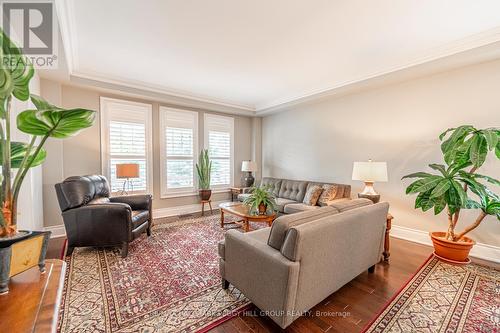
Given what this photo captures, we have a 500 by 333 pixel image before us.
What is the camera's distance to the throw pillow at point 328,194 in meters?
3.92

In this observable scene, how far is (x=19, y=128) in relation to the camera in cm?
88

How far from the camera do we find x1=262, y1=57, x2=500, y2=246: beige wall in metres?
2.86

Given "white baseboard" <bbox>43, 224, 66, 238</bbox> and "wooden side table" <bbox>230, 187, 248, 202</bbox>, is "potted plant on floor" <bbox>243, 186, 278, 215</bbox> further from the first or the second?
"white baseboard" <bbox>43, 224, 66, 238</bbox>

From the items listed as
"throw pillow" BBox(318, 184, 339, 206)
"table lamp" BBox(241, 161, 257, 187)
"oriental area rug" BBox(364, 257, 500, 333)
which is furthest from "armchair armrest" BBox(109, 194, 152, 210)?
"oriental area rug" BBox(364, 257, 500, 333)

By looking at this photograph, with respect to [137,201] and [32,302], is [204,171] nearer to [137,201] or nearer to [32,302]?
[137,201]

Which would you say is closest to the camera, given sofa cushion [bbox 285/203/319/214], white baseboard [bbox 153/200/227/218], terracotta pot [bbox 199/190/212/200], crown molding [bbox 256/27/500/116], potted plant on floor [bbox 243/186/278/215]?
crown molding [bbox 256/27/500/116]

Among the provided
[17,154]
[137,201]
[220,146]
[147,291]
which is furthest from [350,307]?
[220,146]


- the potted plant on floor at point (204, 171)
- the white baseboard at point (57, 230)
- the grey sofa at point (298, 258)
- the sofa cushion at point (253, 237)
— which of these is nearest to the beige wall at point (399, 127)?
the grey sofa at point (298, 258)

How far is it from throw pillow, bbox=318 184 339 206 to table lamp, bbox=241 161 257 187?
1915 mm

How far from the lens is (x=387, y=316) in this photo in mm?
1777

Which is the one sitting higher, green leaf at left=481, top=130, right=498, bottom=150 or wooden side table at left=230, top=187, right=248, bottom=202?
green leaf at left=481, top=130, right=498, bottom=150

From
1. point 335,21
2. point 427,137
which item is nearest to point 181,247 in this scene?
point 335,21

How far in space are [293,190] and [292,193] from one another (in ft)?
0.22

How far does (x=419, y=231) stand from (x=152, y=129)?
205 inches
